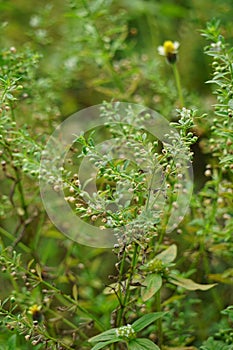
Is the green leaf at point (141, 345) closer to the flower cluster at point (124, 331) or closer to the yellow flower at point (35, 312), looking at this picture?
the flower cluster at point (124, 331)

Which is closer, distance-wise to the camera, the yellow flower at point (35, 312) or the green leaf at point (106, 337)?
the green leaf at point (106, 337)

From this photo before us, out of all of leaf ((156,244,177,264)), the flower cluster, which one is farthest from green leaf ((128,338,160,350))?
leaf ((156,244,177,264))

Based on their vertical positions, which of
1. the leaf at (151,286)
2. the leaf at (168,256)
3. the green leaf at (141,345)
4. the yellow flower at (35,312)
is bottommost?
the yellow flower at (35,312)

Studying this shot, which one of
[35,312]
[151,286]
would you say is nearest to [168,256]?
[151,286]

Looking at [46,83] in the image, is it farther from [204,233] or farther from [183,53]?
[183,53]

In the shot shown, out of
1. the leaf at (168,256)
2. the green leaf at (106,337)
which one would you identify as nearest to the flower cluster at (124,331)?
the green leaf at (106,337)

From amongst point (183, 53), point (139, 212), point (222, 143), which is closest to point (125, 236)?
point (139, 212)

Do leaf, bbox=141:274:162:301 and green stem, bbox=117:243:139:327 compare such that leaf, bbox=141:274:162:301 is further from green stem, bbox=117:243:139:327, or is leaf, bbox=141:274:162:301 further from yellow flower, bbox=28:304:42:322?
yellow flower, bbox=28:304:42:322
